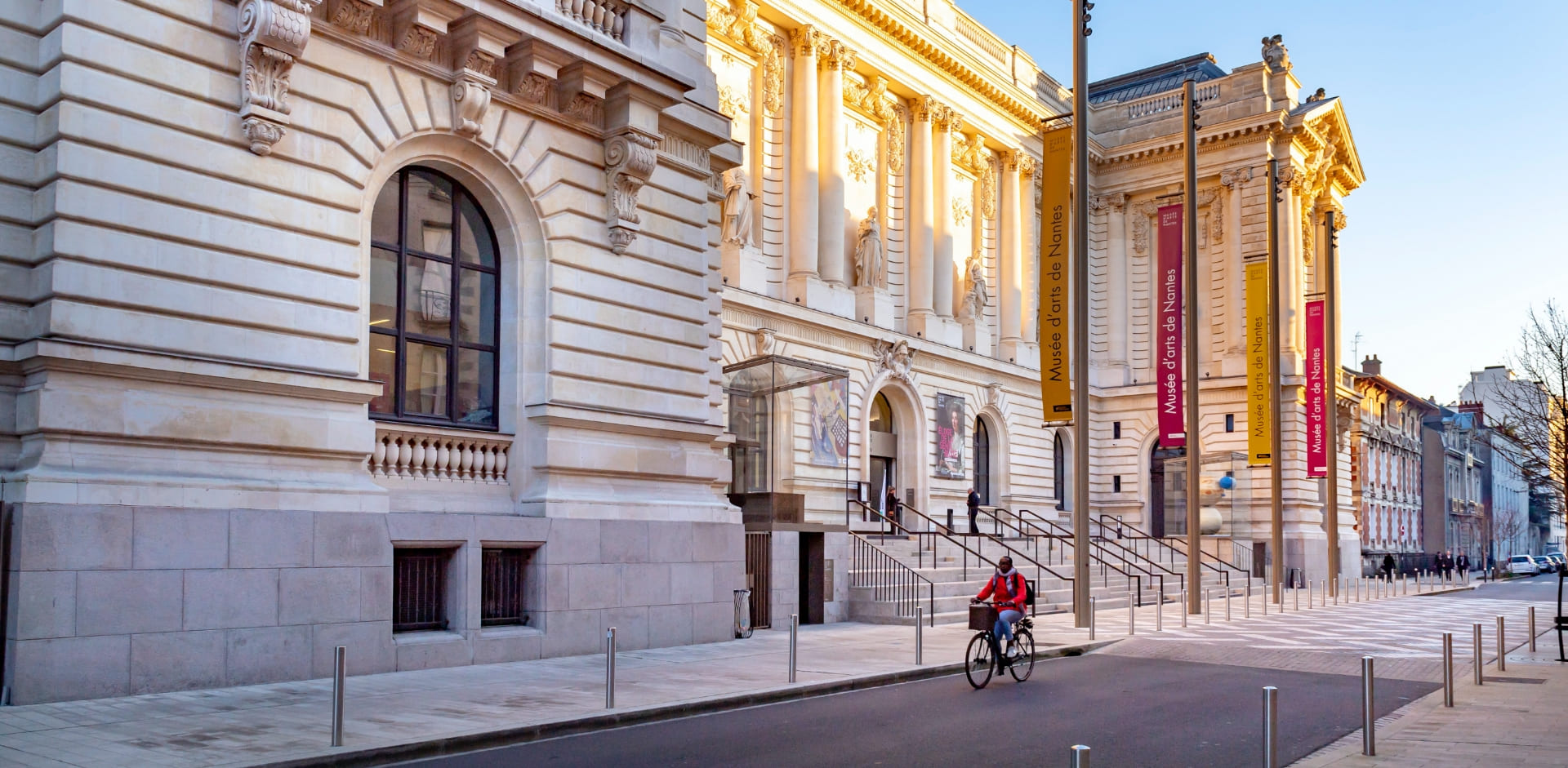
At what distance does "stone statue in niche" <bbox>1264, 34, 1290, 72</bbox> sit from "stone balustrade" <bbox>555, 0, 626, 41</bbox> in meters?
43.1

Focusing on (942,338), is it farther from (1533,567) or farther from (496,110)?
(1533,567)

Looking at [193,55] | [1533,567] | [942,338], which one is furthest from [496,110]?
[1533,567]

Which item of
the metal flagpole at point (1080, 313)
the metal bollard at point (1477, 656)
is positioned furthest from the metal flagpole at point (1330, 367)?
the metal bollard at point (1477, 656)

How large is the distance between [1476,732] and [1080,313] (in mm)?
13310

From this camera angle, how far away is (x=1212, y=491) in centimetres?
5475

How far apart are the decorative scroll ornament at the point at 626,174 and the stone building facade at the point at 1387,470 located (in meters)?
57.7

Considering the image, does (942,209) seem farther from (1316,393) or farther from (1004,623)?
(1004,623)

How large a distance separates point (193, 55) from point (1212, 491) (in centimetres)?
4743

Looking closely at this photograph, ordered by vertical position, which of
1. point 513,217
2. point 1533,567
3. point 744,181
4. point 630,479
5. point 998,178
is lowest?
point 1533,567

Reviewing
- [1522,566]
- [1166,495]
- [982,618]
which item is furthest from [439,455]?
[1522,566]

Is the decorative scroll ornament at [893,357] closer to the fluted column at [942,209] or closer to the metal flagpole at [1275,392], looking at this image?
the fluted column at [942,209]

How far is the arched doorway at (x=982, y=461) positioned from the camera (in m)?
50.1

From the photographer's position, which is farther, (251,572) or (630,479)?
(630,479)

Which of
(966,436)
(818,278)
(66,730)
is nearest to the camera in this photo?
(66,730)
